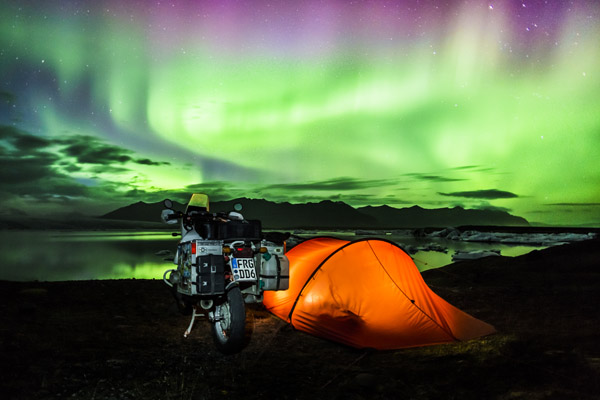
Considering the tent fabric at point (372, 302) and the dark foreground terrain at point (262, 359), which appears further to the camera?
the tent fabric at point (372, 302)

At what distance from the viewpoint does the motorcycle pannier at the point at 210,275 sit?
661 centimetres

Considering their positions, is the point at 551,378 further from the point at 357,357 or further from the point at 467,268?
the point at 467,268

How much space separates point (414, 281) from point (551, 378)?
3.30 m

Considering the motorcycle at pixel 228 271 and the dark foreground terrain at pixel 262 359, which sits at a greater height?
the motorcycle at pixel 228 271

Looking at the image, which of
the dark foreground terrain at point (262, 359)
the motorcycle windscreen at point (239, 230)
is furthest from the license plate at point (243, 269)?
the dark foreground terrain at point (262, 359)

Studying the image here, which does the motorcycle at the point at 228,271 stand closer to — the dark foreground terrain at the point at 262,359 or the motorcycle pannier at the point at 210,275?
the motorcycle pannier at the point at 210,275

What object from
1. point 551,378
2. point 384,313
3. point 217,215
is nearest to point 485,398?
point 551,378

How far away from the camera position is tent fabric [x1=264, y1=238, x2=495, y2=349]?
314 inches

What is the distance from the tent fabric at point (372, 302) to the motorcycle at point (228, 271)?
1631mm

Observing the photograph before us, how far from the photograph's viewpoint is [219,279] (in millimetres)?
6703

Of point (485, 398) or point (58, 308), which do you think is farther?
point (58, 308)

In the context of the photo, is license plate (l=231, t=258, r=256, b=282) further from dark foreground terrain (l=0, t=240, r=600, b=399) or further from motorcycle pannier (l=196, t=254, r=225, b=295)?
dark foreground terrain (l=0, t=240, r=600, b=399)

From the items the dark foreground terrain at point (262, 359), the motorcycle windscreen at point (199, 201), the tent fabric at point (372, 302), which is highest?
the motorcycle windscreen at point (199, 201)

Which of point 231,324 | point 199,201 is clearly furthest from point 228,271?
point 199,201
